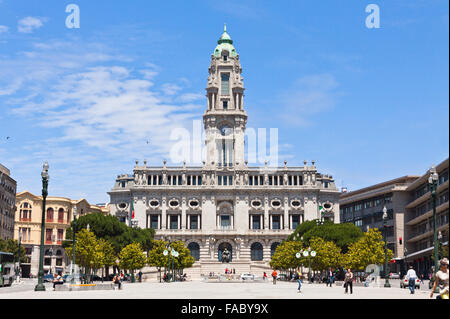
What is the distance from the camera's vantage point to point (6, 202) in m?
112

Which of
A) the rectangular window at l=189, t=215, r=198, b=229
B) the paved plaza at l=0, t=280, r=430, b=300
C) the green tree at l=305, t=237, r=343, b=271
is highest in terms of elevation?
the rectangular window at l=189, t=215, r=198, b=229

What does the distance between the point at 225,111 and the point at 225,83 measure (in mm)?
8119

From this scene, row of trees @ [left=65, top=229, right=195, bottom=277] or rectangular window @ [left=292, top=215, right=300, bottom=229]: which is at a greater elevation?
rectangular window @ [left=292, top=215, right=300, bottom=229]

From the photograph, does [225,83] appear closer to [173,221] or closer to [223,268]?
[173,221]

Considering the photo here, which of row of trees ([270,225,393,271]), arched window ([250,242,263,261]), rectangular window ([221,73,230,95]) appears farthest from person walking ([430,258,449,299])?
rectangular window ([221,73,230,95])

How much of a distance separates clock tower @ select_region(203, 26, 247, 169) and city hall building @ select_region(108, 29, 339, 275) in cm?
159

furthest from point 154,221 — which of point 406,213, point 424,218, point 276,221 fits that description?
point 424,218

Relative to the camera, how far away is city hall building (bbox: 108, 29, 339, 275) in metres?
145

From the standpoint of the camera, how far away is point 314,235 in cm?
10844

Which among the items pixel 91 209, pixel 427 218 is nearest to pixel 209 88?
pixel 91 209

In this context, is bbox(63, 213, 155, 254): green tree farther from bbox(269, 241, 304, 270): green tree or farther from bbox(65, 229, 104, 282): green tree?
bbox(269, 241, 304, 270): green tree

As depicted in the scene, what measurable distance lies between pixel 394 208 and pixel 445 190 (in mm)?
31959

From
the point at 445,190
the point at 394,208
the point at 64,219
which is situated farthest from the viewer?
the point at 64,219
